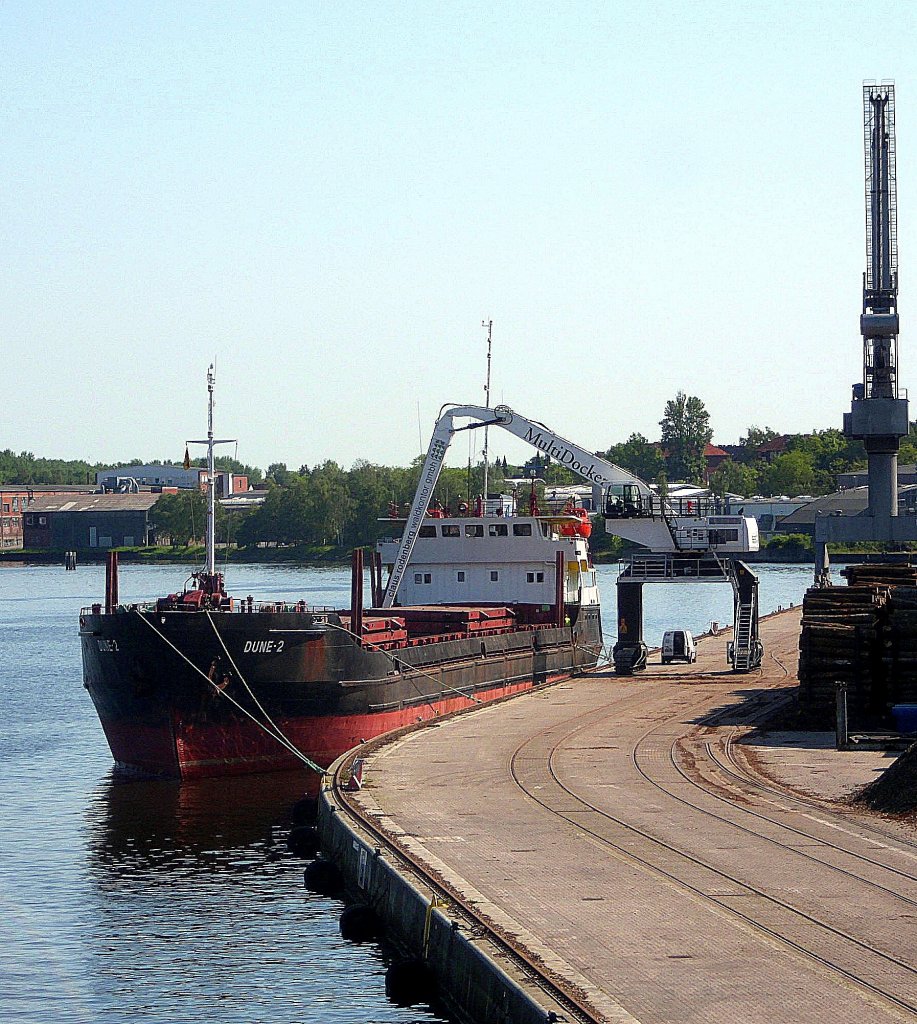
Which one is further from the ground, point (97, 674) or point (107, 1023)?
point (97, 674)

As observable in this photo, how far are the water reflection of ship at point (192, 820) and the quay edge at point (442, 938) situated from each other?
364 cm

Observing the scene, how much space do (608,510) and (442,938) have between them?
33.8 meters

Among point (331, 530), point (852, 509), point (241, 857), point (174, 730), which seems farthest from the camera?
point (331, 530)

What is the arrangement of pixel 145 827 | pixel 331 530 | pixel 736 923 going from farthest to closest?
pixel 331 530
pixel 145 827
pixel 736 923

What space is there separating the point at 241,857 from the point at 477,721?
9687 millimetres

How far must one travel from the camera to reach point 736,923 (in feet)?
52.1

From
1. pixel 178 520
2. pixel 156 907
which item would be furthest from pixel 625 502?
pixel 178 520

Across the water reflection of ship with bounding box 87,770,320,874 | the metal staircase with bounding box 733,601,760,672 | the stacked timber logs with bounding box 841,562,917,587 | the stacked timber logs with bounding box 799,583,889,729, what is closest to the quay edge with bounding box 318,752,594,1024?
the water reflection of ship with bounding box 87,770,320,874

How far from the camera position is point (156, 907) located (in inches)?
883

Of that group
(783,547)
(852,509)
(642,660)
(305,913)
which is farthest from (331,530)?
(305,913)

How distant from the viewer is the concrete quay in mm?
13891

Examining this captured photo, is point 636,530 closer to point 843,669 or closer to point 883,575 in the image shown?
point 883,575

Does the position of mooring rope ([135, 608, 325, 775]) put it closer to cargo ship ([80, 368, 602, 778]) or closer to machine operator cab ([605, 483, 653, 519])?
cargo ship ([80, 368, 602, 778])

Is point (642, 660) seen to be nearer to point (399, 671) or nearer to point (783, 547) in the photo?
point (399, 671)
